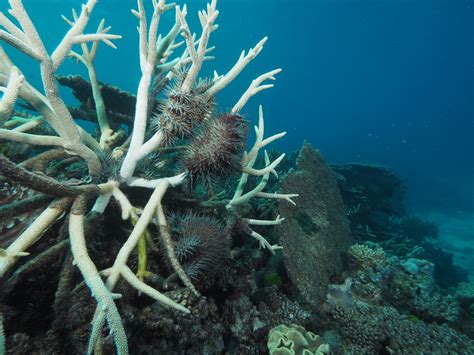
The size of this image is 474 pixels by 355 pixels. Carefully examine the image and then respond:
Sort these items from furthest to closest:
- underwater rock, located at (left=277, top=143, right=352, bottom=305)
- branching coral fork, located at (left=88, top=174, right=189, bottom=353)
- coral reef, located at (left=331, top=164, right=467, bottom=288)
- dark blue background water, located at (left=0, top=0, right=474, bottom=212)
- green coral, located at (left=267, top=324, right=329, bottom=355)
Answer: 1. dark blue background water, located at (left=0, top=0, right=474, bottom=212)
2. coral reef, located at (left=331, top=164, right=467, bottom=288)
3. underwater rock, located at (left=277, top=143, right=352, bottom=305)
4. green coral, located at (left=267, top=324, right=329, bottom=355)
5. branching coral fork, located at (left=88, top=174, right=189, bottom=353)

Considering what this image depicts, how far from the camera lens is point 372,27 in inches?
3310

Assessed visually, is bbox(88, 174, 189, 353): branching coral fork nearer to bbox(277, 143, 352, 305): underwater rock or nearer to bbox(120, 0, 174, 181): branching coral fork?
bbox(120, 0, 174, 181): branching coral fork

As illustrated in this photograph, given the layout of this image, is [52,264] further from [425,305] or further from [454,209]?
[454,209]

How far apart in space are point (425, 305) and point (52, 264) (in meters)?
5.31

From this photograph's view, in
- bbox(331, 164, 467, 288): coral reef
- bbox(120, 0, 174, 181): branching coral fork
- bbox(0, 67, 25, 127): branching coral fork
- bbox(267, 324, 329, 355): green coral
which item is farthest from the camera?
bbox(331, 164, 467, 288): coral reef

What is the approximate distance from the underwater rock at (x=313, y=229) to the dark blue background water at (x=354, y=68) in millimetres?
36504

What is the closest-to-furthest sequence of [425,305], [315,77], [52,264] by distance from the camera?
[52,264]
[425,305]
[315,77]

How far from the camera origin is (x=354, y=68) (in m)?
112

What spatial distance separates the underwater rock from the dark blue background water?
36.5 m

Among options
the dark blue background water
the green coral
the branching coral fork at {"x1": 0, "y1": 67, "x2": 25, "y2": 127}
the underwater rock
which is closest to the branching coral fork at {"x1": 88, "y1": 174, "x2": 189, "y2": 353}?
the branching coral fork at {"x1": 0, "y1": 67, "x2": 25, "y2": 127}

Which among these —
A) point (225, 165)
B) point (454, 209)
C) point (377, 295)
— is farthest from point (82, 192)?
point (454, 209)

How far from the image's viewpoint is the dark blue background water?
6028 cm

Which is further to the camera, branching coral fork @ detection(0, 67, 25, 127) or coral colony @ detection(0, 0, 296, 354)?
coral colony @ detection(0, 0, 296, 354)

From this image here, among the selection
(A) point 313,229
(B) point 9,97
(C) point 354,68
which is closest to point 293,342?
(A) point 313,229
